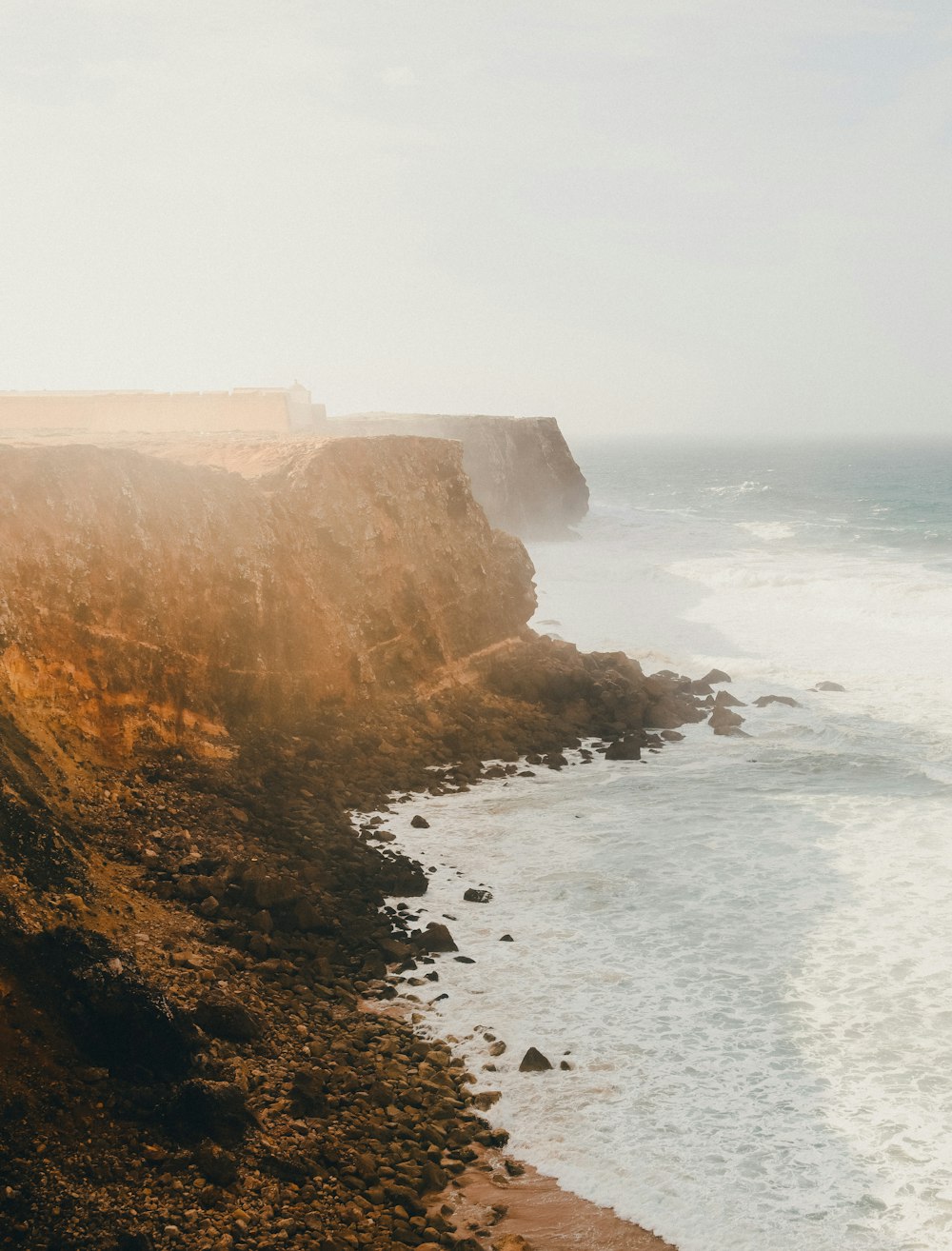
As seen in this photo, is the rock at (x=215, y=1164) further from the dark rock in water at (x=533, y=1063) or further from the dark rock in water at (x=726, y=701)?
the dark rock in water at (x=726, y=701)

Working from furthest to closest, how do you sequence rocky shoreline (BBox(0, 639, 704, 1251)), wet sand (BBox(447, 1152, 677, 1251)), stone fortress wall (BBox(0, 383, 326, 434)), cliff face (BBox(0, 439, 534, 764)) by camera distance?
1. stone fortress wall (BBox(0, 383, 326, 434))
2. cliff face (BBox(0, 439, 534, 764))
3. wet sand (BBox(447, 1152, 677, 1251))
4. rocky shoreline (BBox(0, 639, 704, 1251))

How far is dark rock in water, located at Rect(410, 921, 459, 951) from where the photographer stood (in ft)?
50.2

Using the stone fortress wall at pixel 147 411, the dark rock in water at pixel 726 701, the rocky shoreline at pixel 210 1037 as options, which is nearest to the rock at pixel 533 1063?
the rocky shoreline at pixel 210 1037

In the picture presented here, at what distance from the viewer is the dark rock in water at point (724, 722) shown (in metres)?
26.3

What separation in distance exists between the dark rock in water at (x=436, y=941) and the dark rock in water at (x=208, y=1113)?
490cm

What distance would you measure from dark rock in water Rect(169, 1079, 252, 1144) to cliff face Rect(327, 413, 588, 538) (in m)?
44.1

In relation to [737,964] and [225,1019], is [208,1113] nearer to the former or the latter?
[225,1019]

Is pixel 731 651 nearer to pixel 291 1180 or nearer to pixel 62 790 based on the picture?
pixel 62 790

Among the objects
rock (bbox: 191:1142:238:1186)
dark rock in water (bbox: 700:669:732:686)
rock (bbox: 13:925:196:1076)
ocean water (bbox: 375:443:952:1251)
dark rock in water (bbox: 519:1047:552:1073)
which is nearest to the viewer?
rock (bbox: 191:1142:238:1186)

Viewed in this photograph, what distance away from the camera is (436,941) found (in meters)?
15.3

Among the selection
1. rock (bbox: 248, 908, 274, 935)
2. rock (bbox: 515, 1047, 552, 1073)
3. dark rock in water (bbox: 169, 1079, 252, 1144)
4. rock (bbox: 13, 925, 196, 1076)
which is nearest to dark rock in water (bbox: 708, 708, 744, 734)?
rock (bbox: 248, 908, 274, 935)

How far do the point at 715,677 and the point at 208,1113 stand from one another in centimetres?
2310

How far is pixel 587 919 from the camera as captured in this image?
16.4 meters

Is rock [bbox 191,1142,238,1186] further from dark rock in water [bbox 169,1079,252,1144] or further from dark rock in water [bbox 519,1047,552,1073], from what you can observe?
dark rock in water [bbox 519,1047,552,1073]
